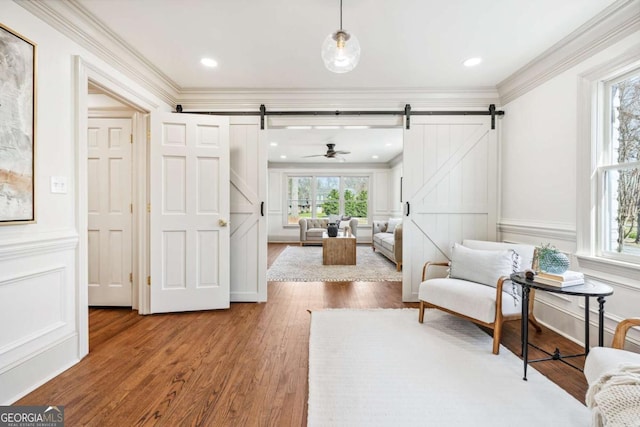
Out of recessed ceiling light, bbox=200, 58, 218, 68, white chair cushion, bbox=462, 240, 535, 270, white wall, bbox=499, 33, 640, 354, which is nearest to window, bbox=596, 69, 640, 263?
white wall, bbox=499, 33, 640, 354

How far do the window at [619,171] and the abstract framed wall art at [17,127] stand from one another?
398cm

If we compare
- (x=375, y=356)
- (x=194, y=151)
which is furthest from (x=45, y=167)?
(x=375, y=356)

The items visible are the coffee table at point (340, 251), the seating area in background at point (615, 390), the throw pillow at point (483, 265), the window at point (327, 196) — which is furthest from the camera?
the window at point (327, 196)

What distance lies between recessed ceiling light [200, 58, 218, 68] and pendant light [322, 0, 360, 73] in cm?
155

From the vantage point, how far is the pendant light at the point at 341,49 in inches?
66.6

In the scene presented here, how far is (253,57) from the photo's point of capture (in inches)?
106

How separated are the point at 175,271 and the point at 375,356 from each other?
223 centimetres

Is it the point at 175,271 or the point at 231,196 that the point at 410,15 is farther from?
the point at 175,271

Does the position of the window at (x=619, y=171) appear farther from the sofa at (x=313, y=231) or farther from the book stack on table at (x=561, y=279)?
Answer: the sofa at (x=313, y=231)

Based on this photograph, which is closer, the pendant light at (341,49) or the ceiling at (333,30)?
the pendant light at (341,49)

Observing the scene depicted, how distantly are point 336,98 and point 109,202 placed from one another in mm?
2830

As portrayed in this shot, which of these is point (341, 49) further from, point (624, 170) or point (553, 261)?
point (624, 170)

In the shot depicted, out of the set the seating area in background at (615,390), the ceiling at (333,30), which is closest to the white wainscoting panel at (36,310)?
the ceiling at (333,30)

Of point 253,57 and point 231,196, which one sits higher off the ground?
point 253,57
